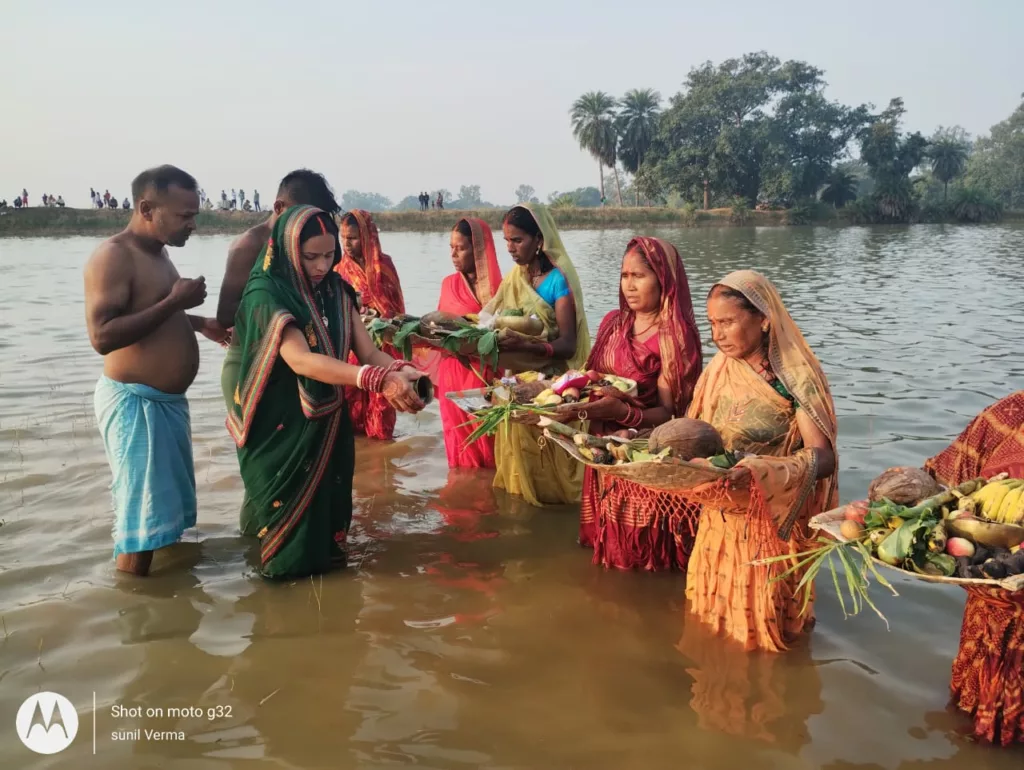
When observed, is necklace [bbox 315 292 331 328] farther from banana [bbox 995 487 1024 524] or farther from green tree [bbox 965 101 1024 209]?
green tree [bbox 965 101 1024 209]

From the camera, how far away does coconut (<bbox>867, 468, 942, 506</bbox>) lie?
2.68m

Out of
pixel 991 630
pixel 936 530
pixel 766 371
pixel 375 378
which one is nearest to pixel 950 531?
pixel 936 530

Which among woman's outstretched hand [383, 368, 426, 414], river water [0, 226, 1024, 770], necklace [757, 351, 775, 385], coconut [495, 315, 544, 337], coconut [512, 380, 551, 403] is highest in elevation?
coconut [495, 315, 544, 337]

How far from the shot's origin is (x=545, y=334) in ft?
17.4

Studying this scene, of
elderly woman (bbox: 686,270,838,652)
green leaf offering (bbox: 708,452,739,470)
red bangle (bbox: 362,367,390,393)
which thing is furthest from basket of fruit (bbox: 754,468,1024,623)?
red bangle (bbox: 362,367,390,393)

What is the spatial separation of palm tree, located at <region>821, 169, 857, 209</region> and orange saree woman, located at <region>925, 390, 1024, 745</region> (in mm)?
52457

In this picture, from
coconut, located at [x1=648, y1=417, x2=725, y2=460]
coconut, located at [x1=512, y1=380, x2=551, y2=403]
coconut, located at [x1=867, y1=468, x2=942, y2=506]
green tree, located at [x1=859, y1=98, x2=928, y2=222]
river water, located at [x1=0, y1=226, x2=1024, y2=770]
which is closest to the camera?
coconut, located at [x1=867, y1=468, x2=942, y2=506]

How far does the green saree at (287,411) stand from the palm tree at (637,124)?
59.1 m

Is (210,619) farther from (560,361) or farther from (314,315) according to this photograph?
(560,361)

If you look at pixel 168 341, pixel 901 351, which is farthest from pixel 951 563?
pixel 901 351

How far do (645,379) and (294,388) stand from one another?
5.98ft

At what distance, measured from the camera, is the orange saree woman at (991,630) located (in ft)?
8.94

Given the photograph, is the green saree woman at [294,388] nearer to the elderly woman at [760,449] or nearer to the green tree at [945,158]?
the elderly woman at [760,449]

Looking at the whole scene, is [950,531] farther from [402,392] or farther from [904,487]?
[402,392]
